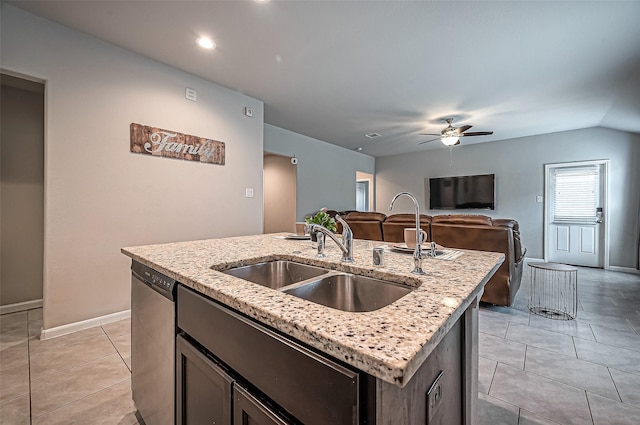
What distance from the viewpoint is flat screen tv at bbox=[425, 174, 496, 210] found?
5949 mm

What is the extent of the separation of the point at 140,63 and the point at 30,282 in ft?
8.54

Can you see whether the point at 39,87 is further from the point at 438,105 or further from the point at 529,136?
the point at 529,136

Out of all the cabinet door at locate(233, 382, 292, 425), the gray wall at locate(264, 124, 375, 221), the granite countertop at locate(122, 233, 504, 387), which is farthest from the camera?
the gray wall at locate(264, 124, 375, 221)

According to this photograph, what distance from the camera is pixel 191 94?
2992 mm

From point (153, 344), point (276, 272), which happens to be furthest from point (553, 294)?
point (153, 344)

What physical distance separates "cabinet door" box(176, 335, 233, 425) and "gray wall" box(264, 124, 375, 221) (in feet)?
13.7

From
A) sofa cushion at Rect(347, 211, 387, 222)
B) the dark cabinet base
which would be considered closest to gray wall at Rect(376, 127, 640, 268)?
sofa cushion at Rect(347, 211, 387, 222)

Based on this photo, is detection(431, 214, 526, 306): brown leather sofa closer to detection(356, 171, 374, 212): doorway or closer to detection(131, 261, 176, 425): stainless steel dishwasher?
detection(131, 261, 176, 425): stainless steel dishwasher

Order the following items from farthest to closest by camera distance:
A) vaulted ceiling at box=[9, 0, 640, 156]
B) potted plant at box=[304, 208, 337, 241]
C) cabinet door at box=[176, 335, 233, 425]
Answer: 1. vaulted ceiling at box=[9, 0, 640, 156]
2. potted plant at box=[304, 208, 337, 241]
3. cabinet door at box=[176, 335, 233, 425]

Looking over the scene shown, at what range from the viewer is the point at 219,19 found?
213 centimetres

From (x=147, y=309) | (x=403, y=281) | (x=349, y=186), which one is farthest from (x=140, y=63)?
(x=349, y=186)

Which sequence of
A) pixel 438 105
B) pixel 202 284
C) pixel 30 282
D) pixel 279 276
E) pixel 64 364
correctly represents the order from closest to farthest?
pixel 202 284, pixel 279 276, pixel 64 364, pixel 30 282, pixel 438 105

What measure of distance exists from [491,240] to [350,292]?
2.27 m

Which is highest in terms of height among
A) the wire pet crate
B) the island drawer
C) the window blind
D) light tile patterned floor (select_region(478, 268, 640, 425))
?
the window blind
